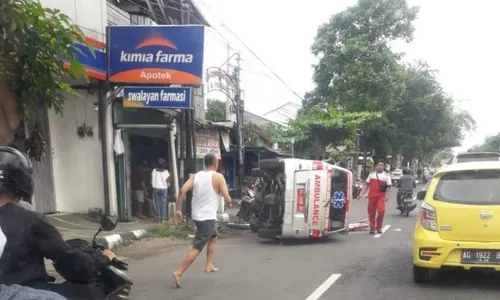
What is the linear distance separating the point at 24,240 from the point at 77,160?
38.1ft

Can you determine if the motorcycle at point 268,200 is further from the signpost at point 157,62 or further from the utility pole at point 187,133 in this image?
the signpost at point 157,62

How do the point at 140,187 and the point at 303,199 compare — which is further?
the point at 140,187

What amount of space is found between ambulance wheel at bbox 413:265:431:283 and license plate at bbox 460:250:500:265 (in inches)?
22.9

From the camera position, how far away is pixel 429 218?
7078mm

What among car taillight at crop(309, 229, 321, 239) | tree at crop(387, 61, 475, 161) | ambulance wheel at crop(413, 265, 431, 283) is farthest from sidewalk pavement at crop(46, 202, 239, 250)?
tree at crop(387, 61, 475, 161)

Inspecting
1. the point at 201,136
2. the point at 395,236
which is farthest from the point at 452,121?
the point at 395,236

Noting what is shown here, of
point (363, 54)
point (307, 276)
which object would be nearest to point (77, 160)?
point (307, 276)

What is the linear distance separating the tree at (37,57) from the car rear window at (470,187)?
14.5ft

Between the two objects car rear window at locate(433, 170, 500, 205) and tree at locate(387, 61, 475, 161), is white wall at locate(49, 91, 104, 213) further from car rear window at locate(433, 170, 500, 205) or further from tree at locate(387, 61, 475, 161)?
tree at locate(387, 61, 475, 161)

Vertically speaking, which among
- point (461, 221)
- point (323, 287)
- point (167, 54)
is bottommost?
point (323, 287)

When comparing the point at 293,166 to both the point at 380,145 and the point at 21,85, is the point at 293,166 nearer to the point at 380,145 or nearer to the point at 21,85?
the point at 21,85

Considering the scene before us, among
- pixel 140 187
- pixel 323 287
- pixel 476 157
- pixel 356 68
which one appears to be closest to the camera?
pixel 323 287

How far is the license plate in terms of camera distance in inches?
265

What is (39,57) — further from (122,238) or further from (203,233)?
(122,238)
